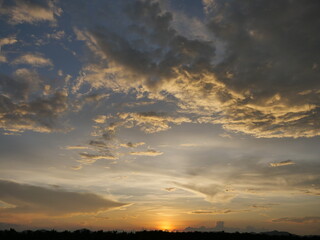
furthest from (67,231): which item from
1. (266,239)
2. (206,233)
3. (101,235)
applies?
(266,239)

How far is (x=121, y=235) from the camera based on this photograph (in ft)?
93.2

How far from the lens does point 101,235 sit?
27.2m

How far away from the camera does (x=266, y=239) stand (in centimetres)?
3750

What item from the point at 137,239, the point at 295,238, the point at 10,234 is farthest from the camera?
the point at 295,238

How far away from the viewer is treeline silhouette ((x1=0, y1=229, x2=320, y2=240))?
2321 cm

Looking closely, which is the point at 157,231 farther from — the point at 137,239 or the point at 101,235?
the point at 101,235

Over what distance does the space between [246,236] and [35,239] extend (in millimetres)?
26007

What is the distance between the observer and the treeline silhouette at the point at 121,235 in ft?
76.1

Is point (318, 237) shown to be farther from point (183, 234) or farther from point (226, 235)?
point (183, 234)

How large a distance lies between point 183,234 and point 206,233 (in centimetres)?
434

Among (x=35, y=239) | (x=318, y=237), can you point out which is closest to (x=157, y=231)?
(x=35, y=239)

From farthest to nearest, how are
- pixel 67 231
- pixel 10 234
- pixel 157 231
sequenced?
pixel 157 231 < pixel 67 231 < pixel 10 234

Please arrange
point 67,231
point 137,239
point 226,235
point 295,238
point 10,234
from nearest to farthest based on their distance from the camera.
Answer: point 10,234, point 67,231, point 137,239, point 226,235, point 295,238

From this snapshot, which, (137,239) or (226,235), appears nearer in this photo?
(137,239)
